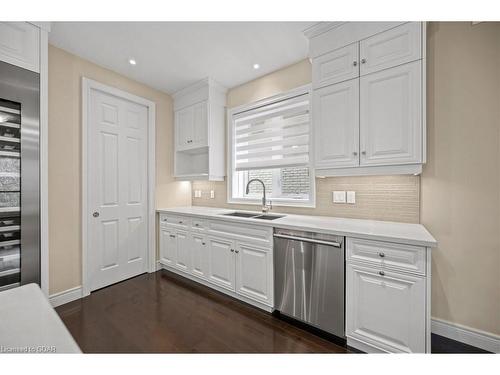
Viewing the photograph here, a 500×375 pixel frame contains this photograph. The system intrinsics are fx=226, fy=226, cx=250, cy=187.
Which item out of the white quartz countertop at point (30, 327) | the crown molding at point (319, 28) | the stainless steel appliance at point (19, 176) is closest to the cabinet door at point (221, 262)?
the stainless steel appliance at point (19, 176)

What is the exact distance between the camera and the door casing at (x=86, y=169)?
8.25 ft

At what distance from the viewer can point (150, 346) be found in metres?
1.72

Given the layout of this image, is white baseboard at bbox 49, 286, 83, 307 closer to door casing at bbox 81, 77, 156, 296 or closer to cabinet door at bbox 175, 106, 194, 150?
door casing at bbox 81, 77, 156, 296

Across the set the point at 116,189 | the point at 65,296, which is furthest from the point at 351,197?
the point at 65,296

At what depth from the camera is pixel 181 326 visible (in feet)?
6.45

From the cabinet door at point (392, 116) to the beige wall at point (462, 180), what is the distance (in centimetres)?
37

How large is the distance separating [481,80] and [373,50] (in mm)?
807

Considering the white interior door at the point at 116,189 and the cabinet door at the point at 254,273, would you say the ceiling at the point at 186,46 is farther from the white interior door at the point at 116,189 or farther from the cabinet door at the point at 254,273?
the cabinet door at the point at 254,273

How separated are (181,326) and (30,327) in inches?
59.6

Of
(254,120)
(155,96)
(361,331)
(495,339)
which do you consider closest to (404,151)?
(361,331)

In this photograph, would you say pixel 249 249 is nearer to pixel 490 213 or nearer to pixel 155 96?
pixel 490 213

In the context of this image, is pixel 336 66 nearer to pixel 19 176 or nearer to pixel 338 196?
pixel 338 196

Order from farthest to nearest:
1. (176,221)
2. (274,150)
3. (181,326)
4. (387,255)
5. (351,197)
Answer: (176,221) → (274,150) → (351,197) → (181,326) → (387,255)

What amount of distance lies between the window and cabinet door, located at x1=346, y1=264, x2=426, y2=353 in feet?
3.37
